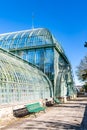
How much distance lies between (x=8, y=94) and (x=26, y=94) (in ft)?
15.3

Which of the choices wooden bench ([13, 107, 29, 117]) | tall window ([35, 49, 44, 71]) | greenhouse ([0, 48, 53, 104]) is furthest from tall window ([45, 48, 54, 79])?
wooden bench ([13, 107, 29, 117])

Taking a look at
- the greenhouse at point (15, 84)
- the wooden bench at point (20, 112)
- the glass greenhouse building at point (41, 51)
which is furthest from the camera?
the glass greenhouse building at point (41, 51)

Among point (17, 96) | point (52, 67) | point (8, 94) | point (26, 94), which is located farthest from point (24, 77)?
point (52, 67)

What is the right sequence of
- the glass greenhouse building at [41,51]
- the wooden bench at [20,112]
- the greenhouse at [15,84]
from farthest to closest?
the glass greenhouse building at [41,51]
the wooden bench at [20,112]
the greenhouse at [15,84]

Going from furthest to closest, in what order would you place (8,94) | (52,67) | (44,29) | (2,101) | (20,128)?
(44,29), (52,67), (8,94), (2,101), (20,128)

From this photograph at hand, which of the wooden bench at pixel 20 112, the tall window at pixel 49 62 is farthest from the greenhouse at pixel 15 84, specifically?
the tall window at pixel 49 62

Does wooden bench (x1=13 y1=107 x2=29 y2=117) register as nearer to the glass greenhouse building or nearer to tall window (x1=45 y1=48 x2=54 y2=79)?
the glass greenhouse building

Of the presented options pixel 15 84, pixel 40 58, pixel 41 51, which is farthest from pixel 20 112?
pixel 41 51

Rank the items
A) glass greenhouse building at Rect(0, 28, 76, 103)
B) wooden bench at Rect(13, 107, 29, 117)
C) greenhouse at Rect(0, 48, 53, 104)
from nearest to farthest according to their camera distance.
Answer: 1. greenhouse at Rect(0, 48, 53, 104)
2. wooden bench at Rect(13, 107, 29, 117)
3. glass greenhouse building at Rect(0, 28, 76, 103)

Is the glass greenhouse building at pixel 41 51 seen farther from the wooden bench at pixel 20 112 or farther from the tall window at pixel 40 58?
the wooden bench at pixel 20 112

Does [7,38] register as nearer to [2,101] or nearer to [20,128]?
[2,101]

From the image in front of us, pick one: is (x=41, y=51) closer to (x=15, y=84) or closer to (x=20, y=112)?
(x=15, y=84)

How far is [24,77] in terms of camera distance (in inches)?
909

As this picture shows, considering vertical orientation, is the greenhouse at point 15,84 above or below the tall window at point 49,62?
→ below
